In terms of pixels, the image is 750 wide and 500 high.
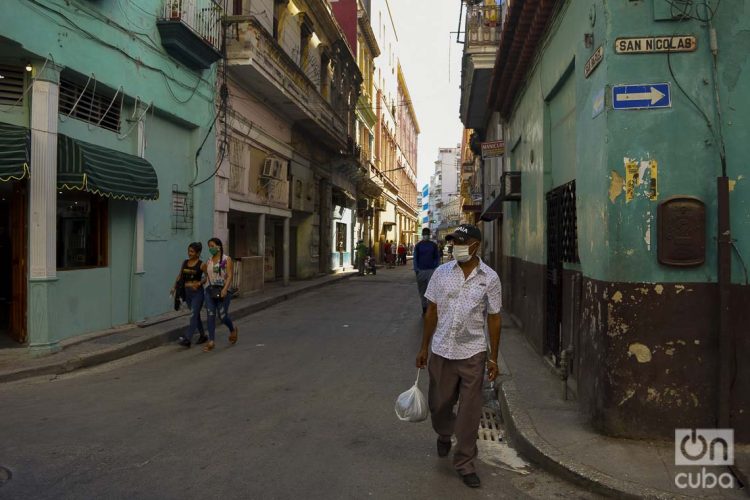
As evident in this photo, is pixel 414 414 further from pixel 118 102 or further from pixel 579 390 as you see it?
pixel 118 102

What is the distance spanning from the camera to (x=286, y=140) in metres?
19.4

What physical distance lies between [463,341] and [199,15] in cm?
1114

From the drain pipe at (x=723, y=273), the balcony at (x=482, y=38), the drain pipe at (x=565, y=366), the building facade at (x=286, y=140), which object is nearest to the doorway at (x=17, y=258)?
the building facade at (x=286, y=140)

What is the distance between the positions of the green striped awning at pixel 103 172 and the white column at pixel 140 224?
1.39 feet

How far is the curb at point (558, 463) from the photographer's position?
3.63 m

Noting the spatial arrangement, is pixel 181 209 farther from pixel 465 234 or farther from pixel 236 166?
pixel 465 234

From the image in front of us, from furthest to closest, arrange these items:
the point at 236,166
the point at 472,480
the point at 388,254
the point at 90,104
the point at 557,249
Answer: the point at 388,254 → the point at 236,166 → the point at 90,104 → the point at 557,249 → the point at 472,480

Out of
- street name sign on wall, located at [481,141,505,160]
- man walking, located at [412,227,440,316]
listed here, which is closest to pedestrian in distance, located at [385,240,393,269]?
street name sign on wall, located at [481,141,505,160]

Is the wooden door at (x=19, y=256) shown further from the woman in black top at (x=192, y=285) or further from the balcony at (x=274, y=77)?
the balcony at (x=274, y=77)

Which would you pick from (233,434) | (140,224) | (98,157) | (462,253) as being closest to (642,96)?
(462,253)

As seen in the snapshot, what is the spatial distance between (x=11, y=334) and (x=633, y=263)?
27.7 ft

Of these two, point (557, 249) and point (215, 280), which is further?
point (215, 280)

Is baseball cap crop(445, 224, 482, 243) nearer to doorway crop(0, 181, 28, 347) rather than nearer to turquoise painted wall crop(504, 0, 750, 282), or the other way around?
turquoise painted wall crop(504, 0, 750, 282)

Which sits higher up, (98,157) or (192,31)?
(192,31)
